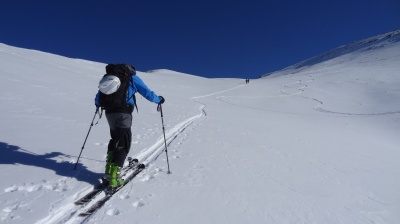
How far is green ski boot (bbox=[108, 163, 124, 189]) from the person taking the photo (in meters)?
4.44

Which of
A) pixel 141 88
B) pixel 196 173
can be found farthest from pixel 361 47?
pixel 141 88

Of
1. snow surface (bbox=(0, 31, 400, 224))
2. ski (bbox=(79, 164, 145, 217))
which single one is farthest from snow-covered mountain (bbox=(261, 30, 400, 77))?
ski (bbox=(79, 164, 145, 217))

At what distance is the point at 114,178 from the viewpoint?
446 centimetres

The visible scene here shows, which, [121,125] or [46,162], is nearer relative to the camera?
[121,125]

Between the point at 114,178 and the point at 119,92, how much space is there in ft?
4.45

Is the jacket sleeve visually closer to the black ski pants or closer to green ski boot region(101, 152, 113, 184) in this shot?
the black ski pants

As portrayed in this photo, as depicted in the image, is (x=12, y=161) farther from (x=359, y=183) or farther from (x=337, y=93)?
(x=337, y=93)

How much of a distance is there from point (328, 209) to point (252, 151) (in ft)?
11.2

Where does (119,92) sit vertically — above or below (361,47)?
below

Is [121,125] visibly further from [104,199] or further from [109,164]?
[104,199]

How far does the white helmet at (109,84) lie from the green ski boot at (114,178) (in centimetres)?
117

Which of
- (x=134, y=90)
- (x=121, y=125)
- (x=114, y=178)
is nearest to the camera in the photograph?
(x=114, y=178)

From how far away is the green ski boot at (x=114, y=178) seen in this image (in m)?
4.44

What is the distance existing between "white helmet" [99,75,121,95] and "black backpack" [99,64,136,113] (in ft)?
0.36
